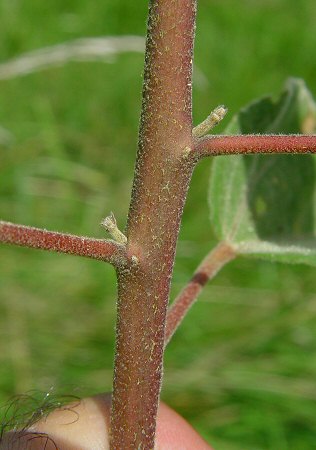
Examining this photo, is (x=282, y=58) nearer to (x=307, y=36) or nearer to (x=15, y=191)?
(x=307, y=36)

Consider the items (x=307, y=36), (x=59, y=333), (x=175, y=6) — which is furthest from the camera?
(x=307, y=36)

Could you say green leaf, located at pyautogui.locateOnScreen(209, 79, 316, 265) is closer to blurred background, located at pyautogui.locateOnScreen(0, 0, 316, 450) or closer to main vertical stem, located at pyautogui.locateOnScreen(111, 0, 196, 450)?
main vertical stem, located at pyautogui.locateOnScreen(111, 0, 196, 450)

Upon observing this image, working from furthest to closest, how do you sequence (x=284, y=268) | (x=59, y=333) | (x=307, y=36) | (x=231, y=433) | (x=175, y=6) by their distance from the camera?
(x=307, y=36) → (x=284, y=268) → (x=59, y=333) → (x=231, y=433) → (x=175, y=6)

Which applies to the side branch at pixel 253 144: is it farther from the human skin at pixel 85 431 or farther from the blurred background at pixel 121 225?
the blurred background at pixel 121 225

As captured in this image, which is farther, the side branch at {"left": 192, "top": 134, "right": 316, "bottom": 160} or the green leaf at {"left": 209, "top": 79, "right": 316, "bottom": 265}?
the green leaf at {"left": 209, "top": 79, "right": 316, "bottom": 265}

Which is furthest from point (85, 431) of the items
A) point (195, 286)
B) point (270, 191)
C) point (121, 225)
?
point (121, 225)

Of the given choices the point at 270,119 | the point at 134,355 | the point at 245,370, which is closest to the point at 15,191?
the point at 245,370

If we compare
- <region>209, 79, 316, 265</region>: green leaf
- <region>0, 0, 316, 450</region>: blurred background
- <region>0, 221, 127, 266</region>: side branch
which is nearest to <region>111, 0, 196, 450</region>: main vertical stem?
<region>0, 221, 127, 266</region>: side branch
